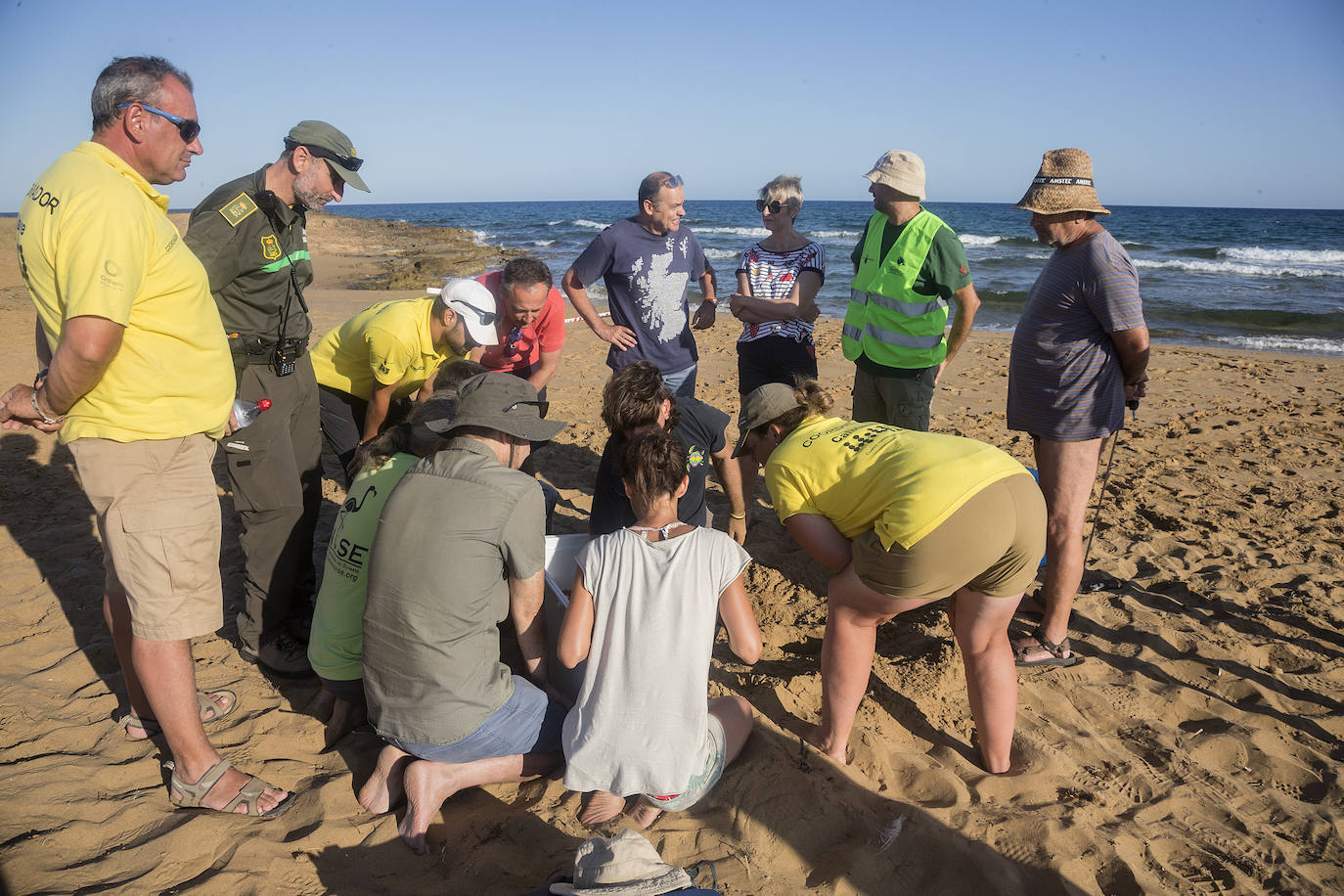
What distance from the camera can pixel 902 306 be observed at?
13.5 ft

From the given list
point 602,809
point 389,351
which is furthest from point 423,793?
point 389,351

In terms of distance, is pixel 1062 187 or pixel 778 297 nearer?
pixel 1062 187

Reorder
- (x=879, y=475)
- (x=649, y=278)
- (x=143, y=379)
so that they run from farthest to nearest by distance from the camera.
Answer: (x=649, y=278) < (x=879, y=475) < (x=143, y=379)

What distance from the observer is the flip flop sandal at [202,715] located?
2875 millimetres

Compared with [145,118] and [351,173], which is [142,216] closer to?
[145,118]

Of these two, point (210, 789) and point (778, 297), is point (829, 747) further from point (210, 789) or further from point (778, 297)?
point (778, 297)

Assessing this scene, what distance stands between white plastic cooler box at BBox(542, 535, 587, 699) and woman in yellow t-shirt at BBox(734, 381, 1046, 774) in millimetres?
899

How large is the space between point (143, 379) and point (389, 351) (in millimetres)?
1543

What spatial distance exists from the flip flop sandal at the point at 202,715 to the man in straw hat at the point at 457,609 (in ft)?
2.73

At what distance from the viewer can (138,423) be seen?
237cm

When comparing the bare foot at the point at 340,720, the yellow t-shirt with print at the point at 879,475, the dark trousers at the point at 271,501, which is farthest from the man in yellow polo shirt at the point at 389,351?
the yellow t-shirt with print at the point at 879,475

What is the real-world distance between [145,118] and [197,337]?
653mm

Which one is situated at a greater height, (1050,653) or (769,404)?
(769,404)

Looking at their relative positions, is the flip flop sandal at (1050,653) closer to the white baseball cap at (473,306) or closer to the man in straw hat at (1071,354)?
the man in straw hat at (1071,354)
